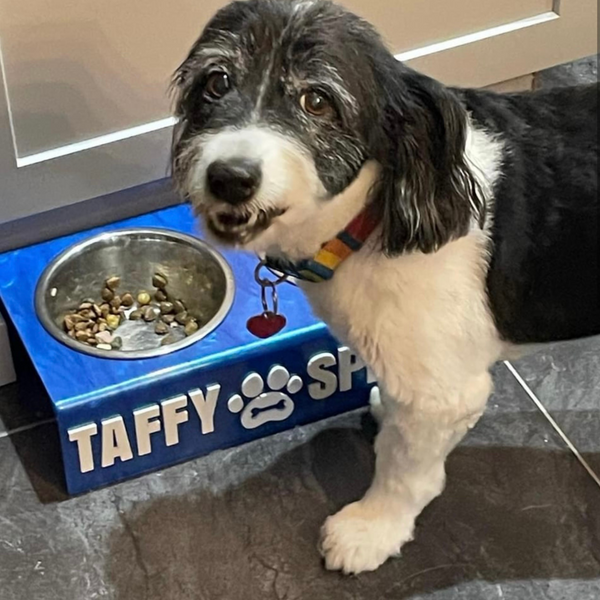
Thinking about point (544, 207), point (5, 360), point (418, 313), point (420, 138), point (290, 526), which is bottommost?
point (290, 526)

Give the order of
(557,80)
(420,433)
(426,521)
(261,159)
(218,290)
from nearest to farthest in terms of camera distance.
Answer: (261,159), (420,433), (426,521), (218,290), (557,80)

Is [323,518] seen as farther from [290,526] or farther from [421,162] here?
[421,162]

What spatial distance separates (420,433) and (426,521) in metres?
0.24

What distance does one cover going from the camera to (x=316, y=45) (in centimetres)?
104

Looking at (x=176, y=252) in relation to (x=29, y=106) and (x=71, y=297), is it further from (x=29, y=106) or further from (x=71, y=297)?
(x=29, y=106)

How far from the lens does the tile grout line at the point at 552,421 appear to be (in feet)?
5.15

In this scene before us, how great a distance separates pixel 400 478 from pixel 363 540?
Answer: 0.36ft

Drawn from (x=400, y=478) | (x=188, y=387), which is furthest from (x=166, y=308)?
(x=400, y=478)

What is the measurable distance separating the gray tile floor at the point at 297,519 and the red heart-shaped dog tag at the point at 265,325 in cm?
17

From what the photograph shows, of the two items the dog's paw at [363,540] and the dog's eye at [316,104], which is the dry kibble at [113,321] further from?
the dog's eye at [316,104]

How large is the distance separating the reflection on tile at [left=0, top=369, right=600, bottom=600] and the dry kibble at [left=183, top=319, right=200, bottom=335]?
187mm

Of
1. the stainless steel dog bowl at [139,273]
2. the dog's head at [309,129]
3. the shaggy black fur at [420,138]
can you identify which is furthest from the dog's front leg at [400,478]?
the stainless steel dog bowl at [139,273]

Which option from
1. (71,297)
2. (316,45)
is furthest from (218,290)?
(316,45)

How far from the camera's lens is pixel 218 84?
3.50 ft
